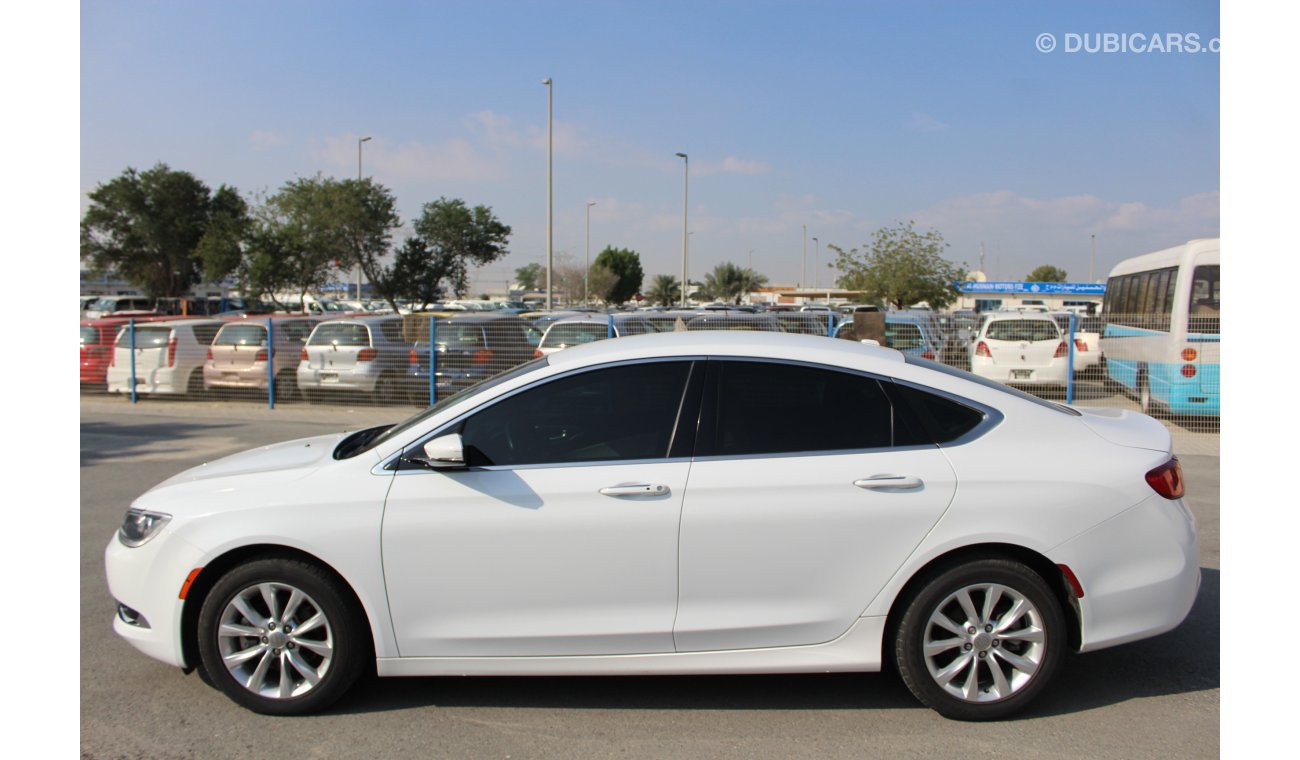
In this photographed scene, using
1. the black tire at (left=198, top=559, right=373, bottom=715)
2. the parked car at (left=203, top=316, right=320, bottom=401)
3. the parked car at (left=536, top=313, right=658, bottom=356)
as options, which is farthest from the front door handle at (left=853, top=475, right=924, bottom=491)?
the parked car at (left=203, top=316, right=320, bottom=401)

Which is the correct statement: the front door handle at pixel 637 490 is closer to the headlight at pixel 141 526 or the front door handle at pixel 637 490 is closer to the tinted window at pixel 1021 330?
the headlight at pixel 141 526

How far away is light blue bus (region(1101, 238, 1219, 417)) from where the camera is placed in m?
13.5

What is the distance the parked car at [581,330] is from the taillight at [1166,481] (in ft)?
36.7

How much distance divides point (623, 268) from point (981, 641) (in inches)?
3123

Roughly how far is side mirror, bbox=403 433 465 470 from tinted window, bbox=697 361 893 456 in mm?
968

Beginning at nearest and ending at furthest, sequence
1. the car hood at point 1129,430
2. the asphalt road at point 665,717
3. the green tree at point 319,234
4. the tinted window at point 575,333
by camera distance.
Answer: the asphalt road at point 665,717, the car hood at point 1129,430, the tinted window at point 575,333, the green tree at point 319,234

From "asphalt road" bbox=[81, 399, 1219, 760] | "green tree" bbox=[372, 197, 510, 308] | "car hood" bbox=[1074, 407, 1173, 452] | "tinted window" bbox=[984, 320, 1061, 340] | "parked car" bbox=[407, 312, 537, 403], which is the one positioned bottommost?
"asphalt road" bbox=[81, 399, 1219, 760]

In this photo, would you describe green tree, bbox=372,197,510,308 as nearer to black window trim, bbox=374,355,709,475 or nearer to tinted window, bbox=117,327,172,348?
tinted window, bbox=117,327,172,348

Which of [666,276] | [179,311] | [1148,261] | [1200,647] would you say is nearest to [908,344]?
[1148,261]

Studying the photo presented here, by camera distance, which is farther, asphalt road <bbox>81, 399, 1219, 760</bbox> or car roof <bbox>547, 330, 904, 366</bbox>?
car roof <bbox>547, 330, 904, 366</bbox>

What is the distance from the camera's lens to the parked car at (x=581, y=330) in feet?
49.6

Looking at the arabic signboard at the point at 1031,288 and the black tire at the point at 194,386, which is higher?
the arabic signboard at the point at 1031,288

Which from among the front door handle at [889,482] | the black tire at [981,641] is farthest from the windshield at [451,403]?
the black tire at [981,641]

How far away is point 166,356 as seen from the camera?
16.7 metres
